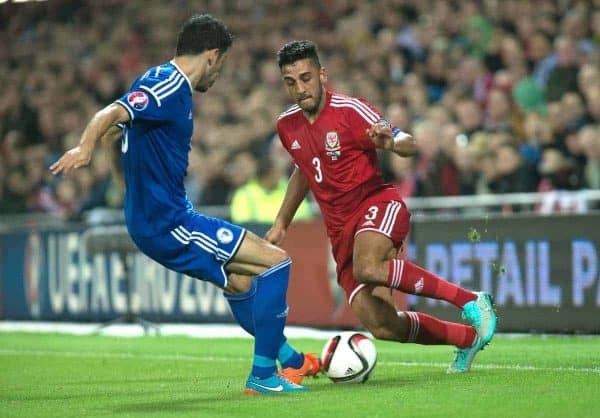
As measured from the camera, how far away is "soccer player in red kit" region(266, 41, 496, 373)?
7.78m

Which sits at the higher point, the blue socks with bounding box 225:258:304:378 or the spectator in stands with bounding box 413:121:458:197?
the spectator in stands with bounding box 413:121:458:197

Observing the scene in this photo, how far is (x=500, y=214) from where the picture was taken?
11.6m

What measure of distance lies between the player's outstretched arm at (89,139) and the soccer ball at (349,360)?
211 cm

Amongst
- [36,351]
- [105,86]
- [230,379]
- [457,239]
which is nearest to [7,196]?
[105,86]

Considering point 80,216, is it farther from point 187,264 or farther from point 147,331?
point 187,264

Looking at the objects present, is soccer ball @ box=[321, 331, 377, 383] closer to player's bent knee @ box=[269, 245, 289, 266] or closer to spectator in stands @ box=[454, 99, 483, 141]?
player's bent knee @ box=[269, 245, 289, 266]

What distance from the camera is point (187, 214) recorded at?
23.3 feet

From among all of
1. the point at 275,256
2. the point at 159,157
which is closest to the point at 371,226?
the point at 275,256

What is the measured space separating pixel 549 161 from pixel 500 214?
0.74m

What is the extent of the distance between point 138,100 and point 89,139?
553mm

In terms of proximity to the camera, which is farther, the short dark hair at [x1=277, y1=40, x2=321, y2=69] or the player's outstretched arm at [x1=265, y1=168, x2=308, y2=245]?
the player's outstretched arm at [x1=265, y1=168, x2=308, y2=245]

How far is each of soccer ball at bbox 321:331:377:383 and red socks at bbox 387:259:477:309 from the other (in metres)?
0.44

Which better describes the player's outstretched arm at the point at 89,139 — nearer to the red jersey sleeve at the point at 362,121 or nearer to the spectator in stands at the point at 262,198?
the red jersey sleeve at the point at 362,121

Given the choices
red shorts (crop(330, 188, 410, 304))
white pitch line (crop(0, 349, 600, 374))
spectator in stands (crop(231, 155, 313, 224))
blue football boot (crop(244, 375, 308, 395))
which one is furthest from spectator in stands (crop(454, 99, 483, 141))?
blue football boot (crop(244, 375, 308, 395))
